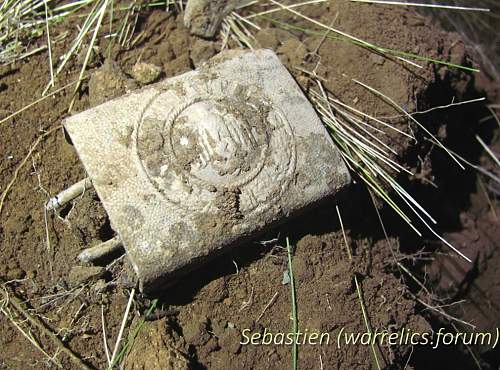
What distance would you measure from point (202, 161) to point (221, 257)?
33 cm

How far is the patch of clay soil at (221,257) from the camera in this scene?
1.65 meters

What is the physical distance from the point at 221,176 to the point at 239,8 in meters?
0.86

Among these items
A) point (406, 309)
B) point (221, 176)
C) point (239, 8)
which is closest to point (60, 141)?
point (221, 176)

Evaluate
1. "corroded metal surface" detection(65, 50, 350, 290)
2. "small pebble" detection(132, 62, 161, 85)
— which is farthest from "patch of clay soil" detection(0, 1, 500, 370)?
"corroded metal surface" detection(65, 50, 350, 290)

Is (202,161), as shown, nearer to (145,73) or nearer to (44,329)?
A: (145,73)

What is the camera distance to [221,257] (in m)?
1.71

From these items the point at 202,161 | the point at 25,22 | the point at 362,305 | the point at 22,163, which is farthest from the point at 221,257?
the point at 25,22

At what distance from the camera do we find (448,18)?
286 centimetres

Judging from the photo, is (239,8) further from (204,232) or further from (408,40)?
(204,232)

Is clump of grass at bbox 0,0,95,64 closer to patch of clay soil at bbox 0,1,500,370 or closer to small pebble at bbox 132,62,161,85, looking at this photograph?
patch of clay soil at bbox 0,1,500,370

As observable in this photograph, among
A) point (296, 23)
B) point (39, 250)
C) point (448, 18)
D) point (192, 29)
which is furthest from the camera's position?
point (448, 18)

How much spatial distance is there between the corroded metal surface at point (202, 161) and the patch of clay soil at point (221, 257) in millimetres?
151

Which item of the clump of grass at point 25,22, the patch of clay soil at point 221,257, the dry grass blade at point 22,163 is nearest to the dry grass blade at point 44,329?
the patch of clay soil at point 221,257

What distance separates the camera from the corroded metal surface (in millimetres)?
1531
